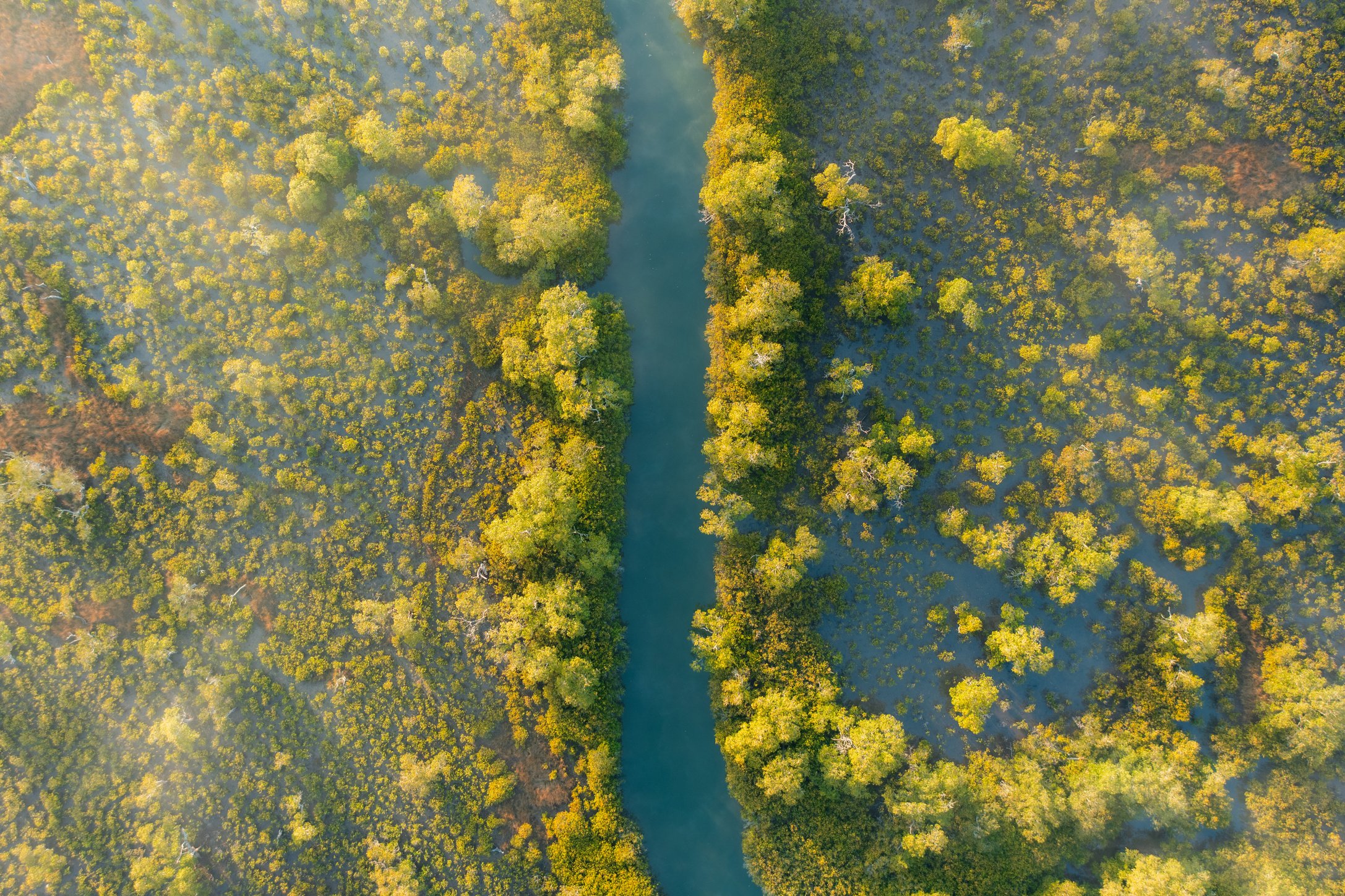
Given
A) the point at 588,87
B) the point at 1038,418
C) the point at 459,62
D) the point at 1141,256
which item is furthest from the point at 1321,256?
the point at 459,62

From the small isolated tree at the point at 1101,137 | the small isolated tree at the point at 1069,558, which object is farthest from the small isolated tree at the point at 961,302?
the small isolated tree at the point at 1069,558

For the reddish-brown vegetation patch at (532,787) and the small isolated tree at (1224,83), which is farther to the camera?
the small isolated tree at (1224,83)

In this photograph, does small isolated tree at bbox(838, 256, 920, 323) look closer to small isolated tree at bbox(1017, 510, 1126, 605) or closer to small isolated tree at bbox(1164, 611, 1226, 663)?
small isolated tree at bbox(1017, 510, 1126, 605)

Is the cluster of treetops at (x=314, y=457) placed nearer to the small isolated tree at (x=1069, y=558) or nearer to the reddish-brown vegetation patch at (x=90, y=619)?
the reddish-brown vegetation patch at (x=90, y=619)

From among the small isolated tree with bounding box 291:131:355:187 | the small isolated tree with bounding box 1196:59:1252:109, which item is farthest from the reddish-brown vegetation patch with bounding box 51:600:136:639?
the small isolated tree with bounding box 1196:59:1252:109

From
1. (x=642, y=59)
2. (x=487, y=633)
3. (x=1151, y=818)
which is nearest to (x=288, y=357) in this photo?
(x=487, y=633)

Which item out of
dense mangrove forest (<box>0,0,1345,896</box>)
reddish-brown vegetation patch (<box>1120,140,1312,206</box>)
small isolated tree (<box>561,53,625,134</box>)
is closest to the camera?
dense mangrove forest (<box>0,0,1345,896</box>)
